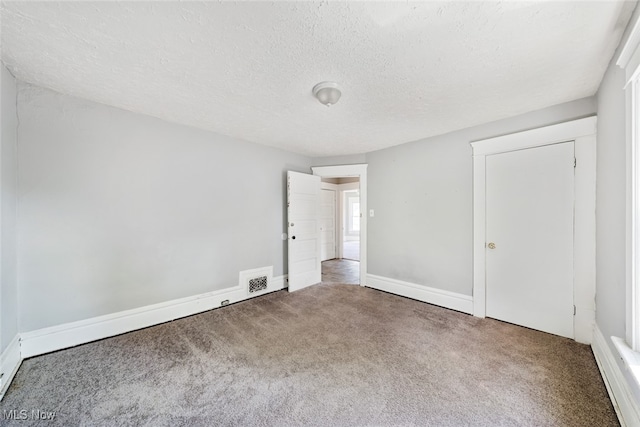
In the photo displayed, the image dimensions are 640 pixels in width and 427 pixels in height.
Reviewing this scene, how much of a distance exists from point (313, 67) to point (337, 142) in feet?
5.92

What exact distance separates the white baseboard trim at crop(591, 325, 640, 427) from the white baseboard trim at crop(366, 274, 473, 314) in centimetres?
110

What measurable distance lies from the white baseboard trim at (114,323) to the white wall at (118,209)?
2.7 inches

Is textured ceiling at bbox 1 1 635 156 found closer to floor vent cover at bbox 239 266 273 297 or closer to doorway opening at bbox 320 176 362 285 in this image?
floor vent cover at bbox 239 266 273 297

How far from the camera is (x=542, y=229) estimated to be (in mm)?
2436

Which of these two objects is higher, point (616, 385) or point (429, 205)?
point (429, 205)

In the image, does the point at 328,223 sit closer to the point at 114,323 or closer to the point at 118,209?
the point at 118,209

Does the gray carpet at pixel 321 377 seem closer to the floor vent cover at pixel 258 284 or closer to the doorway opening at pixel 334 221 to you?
the floor vent cover at pixel 258 284

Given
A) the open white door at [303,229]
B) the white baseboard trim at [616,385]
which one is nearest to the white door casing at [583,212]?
the white baseboard trim at [616,385]

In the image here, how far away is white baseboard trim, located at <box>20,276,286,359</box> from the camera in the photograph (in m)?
2.04

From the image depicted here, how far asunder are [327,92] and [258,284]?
2.81 meters

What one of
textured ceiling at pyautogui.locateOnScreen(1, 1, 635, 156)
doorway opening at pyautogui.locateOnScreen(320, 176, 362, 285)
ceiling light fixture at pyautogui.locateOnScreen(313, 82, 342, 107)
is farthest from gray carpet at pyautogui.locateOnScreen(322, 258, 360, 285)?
ceiling light fixture at pyautogui.locateOnScreen(313, 82, 342, 107)

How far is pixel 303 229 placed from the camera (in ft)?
13.3

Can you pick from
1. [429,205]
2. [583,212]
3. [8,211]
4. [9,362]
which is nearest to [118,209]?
[8,211]

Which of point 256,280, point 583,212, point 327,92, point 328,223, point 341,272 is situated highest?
point 327,92
